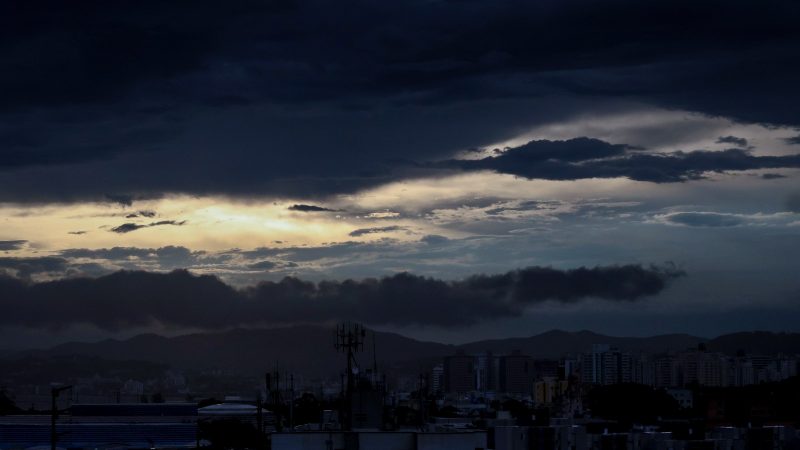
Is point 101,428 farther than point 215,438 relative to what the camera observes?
No

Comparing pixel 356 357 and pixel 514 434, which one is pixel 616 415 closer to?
pixel 514 434

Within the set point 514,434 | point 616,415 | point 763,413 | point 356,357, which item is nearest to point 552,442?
point 514,434

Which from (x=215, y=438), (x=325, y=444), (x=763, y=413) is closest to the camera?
(x=325, y=444)

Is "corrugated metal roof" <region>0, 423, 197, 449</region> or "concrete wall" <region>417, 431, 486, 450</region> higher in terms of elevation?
"concrete wall" <region>417, 431, 486, 450</region>

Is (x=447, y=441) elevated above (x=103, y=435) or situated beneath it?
elevated above

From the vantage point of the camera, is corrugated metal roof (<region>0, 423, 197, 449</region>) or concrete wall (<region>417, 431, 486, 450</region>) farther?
corrugated metal roof (<region>0, 423, 197, 449</region>)

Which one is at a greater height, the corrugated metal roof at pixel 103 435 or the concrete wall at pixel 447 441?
the concrete wall at pixel 447 441

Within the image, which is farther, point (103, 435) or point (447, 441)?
point (103, 435)

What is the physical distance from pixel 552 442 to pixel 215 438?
96.8ft

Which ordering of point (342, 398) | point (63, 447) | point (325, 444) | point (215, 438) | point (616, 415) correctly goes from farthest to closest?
point (616, 415) → point (215, 438) → point (63, 447) → point (342, 398) → point (325, 444)

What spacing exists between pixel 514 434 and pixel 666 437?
6584 millimetres

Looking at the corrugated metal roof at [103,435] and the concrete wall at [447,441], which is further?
the corrugated metal roof at [103,435]

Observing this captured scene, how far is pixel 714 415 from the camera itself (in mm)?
109000

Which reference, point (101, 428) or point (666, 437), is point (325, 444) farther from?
point (101, 428)
